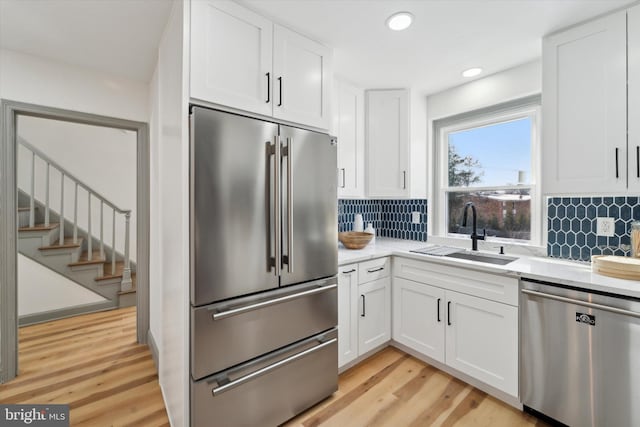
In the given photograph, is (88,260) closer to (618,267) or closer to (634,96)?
(618,267)

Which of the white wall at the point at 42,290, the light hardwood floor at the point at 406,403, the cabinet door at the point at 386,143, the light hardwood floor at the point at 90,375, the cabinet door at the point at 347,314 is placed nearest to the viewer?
the light hardwood floor at the point at 406,403

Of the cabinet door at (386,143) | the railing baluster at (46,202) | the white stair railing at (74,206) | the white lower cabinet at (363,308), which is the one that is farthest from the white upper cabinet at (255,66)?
the railing baluster at (46,202)

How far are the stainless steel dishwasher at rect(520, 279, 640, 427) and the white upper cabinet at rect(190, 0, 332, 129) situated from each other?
175 cm

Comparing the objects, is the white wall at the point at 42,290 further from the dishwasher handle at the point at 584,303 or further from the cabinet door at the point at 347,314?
the dishwasher handle at the point at 584,303

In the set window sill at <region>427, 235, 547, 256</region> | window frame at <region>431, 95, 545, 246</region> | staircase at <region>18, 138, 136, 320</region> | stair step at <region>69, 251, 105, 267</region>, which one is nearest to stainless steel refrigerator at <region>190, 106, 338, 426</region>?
window sill at <region>427, 235, 547, 256</region>

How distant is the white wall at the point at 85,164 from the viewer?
3.81m

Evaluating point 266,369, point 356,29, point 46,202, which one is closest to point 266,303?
point 266,369

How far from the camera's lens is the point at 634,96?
1564 millimetres

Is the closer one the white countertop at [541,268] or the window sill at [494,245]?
the white countertop at [541,268]

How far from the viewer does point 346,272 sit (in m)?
2.09

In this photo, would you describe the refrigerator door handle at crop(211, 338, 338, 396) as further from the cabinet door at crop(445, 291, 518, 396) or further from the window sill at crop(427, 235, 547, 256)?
the window sill at crop(427, 235, 547, 256)

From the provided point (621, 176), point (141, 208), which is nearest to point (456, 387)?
point (621, 176)

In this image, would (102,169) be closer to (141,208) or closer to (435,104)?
(141,208)

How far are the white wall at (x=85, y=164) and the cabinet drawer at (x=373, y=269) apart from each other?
3.94m
